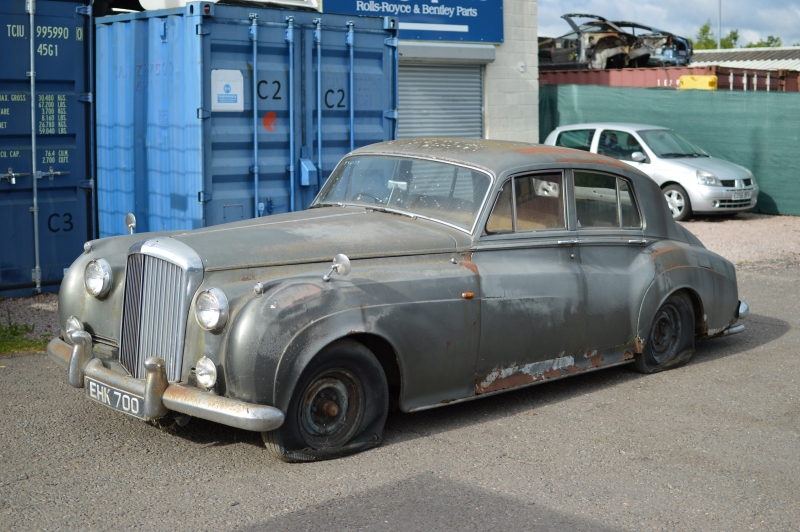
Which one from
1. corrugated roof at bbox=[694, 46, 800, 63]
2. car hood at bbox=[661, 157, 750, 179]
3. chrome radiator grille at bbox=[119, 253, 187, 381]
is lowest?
chrome radiator grille at bbox=[119, 253, 187, 381]

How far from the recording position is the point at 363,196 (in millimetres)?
6309

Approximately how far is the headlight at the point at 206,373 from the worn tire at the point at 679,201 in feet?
41.1

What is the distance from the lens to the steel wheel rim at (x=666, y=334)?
6.91 m

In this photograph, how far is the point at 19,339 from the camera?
741cm

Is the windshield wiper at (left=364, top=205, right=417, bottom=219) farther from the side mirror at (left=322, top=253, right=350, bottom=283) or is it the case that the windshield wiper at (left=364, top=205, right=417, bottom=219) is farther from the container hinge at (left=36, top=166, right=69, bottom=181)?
the container hinge at (left=36, top=166, right=69, bottom=181)

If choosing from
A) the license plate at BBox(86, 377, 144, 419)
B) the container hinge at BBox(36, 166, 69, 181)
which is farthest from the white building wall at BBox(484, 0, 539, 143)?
the license plate at BBox(86, 377, 144, 419)

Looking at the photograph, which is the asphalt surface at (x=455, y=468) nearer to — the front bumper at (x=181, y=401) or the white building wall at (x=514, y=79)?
the front bumper at (x=181, y=401)

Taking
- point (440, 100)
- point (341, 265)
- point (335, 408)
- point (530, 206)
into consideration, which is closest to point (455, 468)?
point (335, 408)

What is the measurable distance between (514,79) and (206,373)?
13279 millimetres

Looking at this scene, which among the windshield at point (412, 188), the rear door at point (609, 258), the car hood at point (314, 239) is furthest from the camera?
the rear door at point (609, 258)

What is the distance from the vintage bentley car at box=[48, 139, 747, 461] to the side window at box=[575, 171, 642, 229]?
0.05 feet

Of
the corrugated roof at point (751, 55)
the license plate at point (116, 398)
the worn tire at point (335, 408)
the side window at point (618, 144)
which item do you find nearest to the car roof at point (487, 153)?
the worn tire at point (335, 408)

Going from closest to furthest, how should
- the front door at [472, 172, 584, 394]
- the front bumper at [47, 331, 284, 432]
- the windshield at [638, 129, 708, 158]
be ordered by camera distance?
the front bumper at [47, 331, 284, 432], the front door at [472, 172, 584, 394], the windshield at [638, 129, 708, 158]

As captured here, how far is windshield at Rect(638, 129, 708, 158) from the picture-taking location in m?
Answer: 16.2
